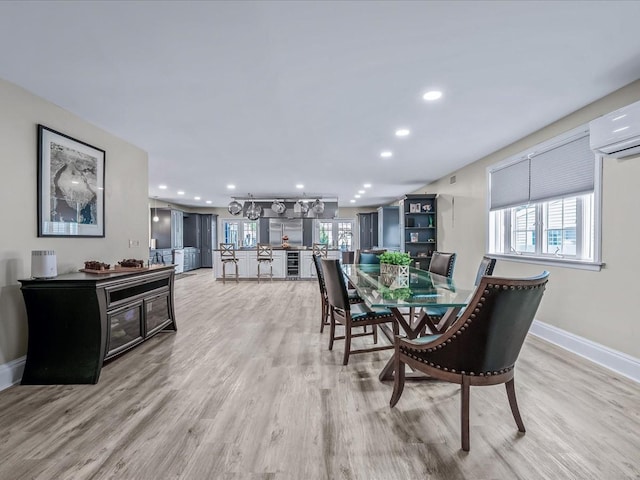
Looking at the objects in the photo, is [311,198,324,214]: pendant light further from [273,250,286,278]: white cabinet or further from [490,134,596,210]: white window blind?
[490,134,596,210]: white window blind

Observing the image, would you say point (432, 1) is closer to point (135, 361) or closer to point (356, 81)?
point (356, 81)

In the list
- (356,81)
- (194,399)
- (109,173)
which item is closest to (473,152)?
(356,81)

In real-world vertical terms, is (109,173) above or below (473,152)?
below

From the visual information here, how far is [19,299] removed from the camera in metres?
2.51

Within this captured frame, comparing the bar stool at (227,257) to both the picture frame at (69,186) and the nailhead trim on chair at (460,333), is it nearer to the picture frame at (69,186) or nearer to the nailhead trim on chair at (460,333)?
the picture frame at (69,186)

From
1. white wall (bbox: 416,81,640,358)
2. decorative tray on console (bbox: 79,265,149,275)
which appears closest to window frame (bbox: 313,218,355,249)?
white wall (bbox: 416,81,640,358)

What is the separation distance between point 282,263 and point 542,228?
604 centimetres

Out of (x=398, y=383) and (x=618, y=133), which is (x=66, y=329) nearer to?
(x=398, y=383)

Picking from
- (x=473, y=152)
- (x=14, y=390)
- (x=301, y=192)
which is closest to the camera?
(x=14, y=390)

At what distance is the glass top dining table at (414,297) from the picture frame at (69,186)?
2859 mm

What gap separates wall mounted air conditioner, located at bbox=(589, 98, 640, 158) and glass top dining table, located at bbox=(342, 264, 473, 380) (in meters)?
1.65

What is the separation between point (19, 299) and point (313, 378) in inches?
99.8

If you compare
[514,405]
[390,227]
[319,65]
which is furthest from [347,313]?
[390,227]

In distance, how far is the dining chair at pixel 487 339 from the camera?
1.53 m
